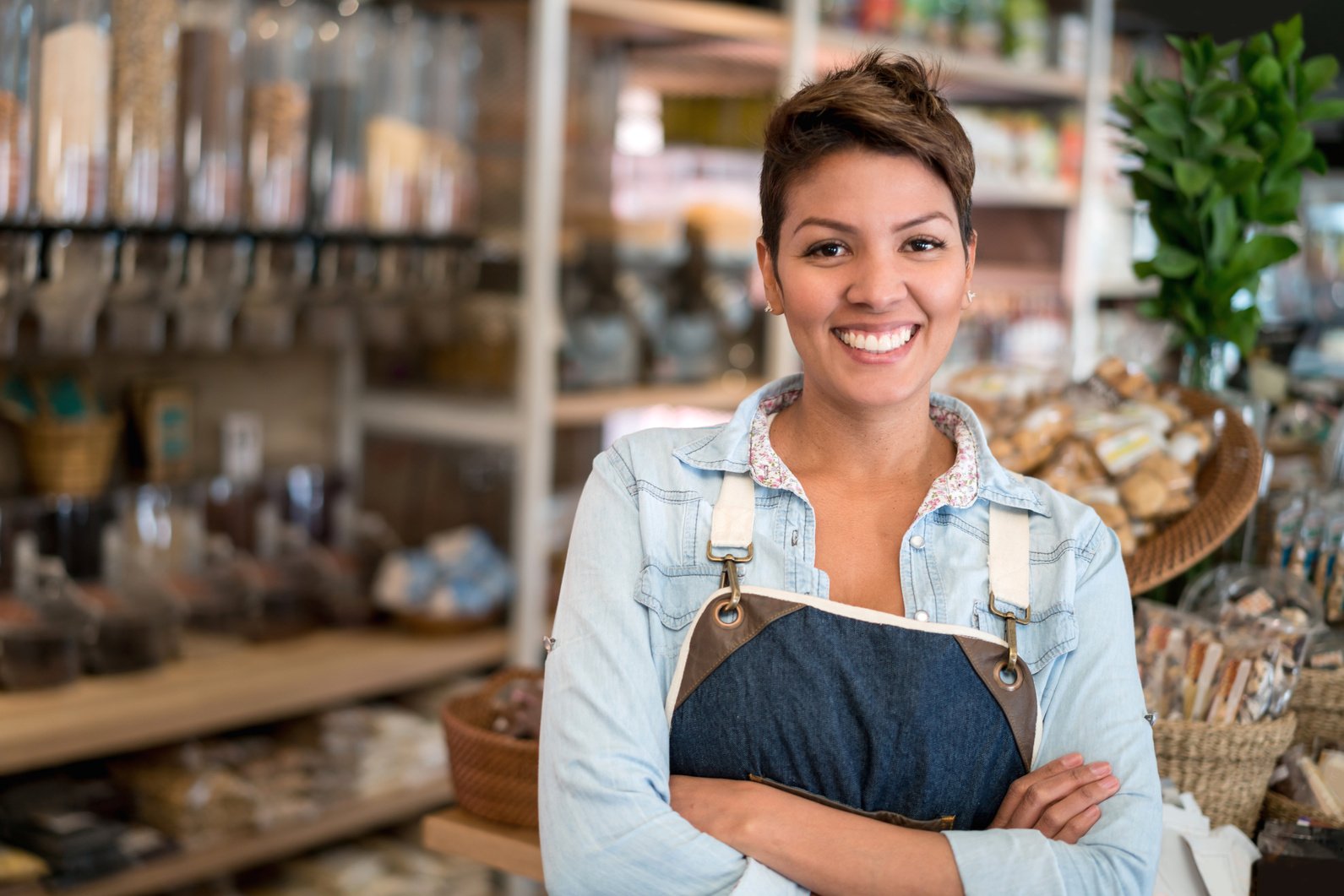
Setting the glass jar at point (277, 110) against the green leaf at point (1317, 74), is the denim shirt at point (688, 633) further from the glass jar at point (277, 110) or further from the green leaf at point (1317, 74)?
the glass jar at point (277, 110)

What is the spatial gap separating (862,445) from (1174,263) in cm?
98

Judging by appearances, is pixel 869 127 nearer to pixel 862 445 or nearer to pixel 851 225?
pixel 851 225

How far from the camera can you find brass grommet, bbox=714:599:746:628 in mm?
1392

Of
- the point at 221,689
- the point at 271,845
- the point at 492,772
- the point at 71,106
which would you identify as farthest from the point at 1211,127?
the point at 271,845

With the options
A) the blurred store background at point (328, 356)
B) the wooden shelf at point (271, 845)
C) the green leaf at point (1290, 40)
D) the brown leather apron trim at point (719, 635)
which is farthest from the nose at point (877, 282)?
the wooden shelf at point (271, 845)

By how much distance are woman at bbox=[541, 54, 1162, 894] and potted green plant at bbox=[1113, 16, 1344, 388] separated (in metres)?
0.85

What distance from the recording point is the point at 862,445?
1500 millimetres

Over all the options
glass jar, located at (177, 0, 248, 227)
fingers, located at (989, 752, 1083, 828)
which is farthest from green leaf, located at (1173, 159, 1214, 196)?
Result: glass jar, located at (177, 0, 248, 227)

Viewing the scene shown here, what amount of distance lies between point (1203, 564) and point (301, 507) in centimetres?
200

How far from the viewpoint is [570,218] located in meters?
3.28

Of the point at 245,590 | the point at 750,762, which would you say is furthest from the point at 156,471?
the point at 750,762

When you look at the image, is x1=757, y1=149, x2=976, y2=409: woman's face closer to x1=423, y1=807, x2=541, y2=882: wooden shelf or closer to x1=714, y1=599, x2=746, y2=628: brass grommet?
x1=714, y1=599, x2=746, y2=628: brass grommet

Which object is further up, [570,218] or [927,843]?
[570,218]

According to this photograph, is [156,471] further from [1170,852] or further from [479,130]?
[1170,852]
